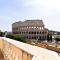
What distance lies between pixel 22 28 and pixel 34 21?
7936mm

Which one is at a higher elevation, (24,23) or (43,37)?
(24,23)

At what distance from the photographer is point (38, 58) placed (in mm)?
2801

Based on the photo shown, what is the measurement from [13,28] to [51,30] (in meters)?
28.0

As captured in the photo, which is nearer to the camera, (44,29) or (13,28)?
(44,29)

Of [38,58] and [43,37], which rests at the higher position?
[38,58]

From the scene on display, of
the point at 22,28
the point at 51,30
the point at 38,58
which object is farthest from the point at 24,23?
the point at 38,58

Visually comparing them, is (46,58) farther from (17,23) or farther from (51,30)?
(51,30)

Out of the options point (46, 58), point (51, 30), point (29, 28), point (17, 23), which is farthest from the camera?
point (51, 30)

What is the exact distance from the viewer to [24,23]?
416 ft

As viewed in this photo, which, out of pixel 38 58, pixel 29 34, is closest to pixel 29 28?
pixel 29 34

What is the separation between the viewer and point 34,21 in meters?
127

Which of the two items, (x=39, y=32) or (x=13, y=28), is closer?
(x=39, y=32)

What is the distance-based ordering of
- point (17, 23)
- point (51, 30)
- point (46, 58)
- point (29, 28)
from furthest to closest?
point (51, 30)
point (17, 23)
point (29, 28)
point (46, 58)

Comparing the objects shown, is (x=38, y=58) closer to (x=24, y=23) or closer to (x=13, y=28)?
(x=24, y=23)
